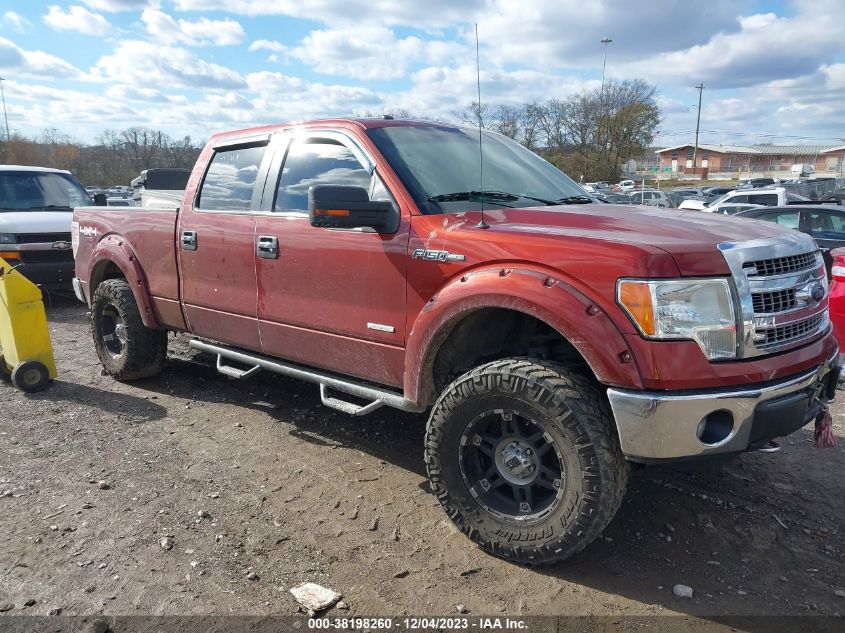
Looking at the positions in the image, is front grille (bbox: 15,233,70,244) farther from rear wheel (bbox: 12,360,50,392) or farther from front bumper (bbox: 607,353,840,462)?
front bumper (bbox: 607,353,840,462)

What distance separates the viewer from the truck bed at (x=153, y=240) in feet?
15.9

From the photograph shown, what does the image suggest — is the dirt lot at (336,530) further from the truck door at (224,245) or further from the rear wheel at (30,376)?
the truck door at (224,245)

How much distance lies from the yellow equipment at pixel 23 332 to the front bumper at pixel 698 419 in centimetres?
484

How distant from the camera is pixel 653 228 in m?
2.90

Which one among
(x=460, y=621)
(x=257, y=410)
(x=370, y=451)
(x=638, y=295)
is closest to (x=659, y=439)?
(x=638, y=295)

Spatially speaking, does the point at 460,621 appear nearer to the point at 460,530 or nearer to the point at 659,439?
the point at 460,530

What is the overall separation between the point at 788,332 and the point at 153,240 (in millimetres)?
4262

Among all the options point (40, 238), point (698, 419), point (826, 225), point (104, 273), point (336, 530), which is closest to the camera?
point (698, 419)

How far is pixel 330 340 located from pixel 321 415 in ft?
4.16

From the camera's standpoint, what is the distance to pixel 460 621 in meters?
2.61

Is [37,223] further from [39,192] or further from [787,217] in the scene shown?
[787,217]

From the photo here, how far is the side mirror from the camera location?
3156mm

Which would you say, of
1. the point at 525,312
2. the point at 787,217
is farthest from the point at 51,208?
the point at 787,217

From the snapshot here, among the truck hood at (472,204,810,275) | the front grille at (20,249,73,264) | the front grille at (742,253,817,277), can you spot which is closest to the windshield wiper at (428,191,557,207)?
the truck hood at (472,204,810,275)
